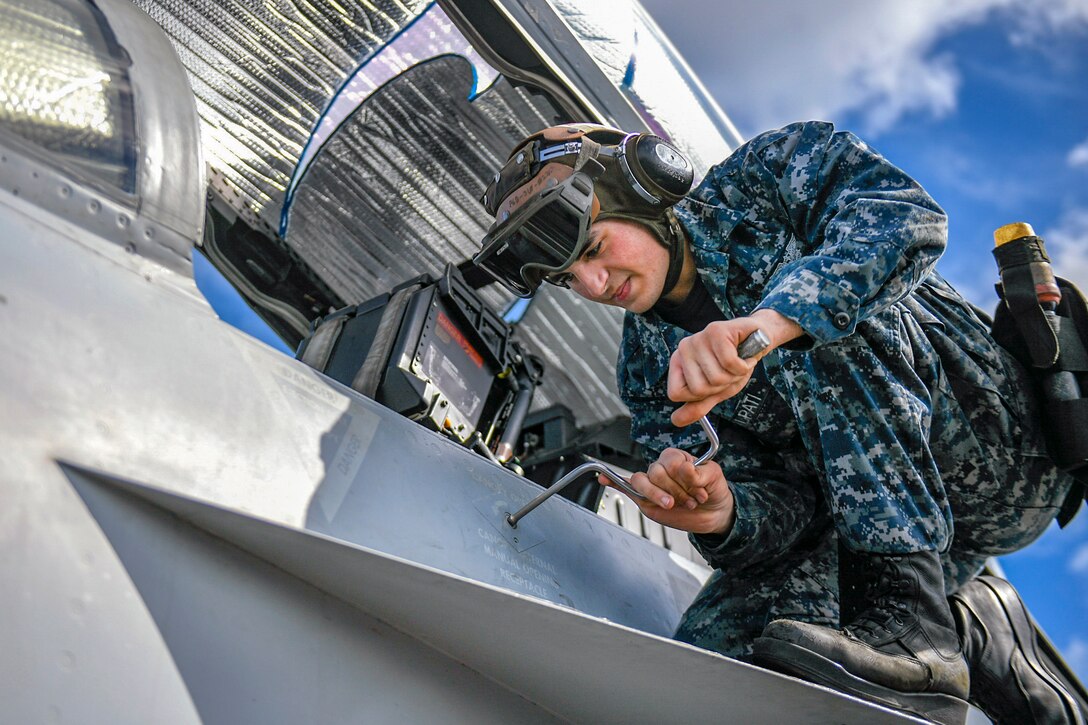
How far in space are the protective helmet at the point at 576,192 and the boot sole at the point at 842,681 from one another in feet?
3.17

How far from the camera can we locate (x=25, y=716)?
809 millimetres

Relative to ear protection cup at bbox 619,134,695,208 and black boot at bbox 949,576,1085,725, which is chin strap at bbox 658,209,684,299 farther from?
black boot at bbox 949,576,1085,725

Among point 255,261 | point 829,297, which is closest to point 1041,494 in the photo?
point 829,297

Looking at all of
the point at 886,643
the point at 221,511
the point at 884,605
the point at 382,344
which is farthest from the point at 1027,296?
the point at 221,511

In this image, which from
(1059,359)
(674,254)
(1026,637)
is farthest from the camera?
(1026,637)

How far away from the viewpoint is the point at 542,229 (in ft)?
6.75

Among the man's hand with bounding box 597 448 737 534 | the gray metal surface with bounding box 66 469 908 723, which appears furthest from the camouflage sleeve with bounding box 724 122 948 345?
the gray metal surface with bounding box 66 469 908 723

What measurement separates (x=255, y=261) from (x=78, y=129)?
5.86 ft

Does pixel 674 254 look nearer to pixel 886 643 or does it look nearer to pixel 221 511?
pixel 886 643

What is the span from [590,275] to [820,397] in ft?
1.97

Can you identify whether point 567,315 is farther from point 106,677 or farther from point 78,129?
point 106,677

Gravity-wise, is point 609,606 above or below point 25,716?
above

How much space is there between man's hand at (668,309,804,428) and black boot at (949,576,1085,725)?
1.32 meters

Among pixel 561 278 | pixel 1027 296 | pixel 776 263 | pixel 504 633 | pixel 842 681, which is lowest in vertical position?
pixel 504 633
